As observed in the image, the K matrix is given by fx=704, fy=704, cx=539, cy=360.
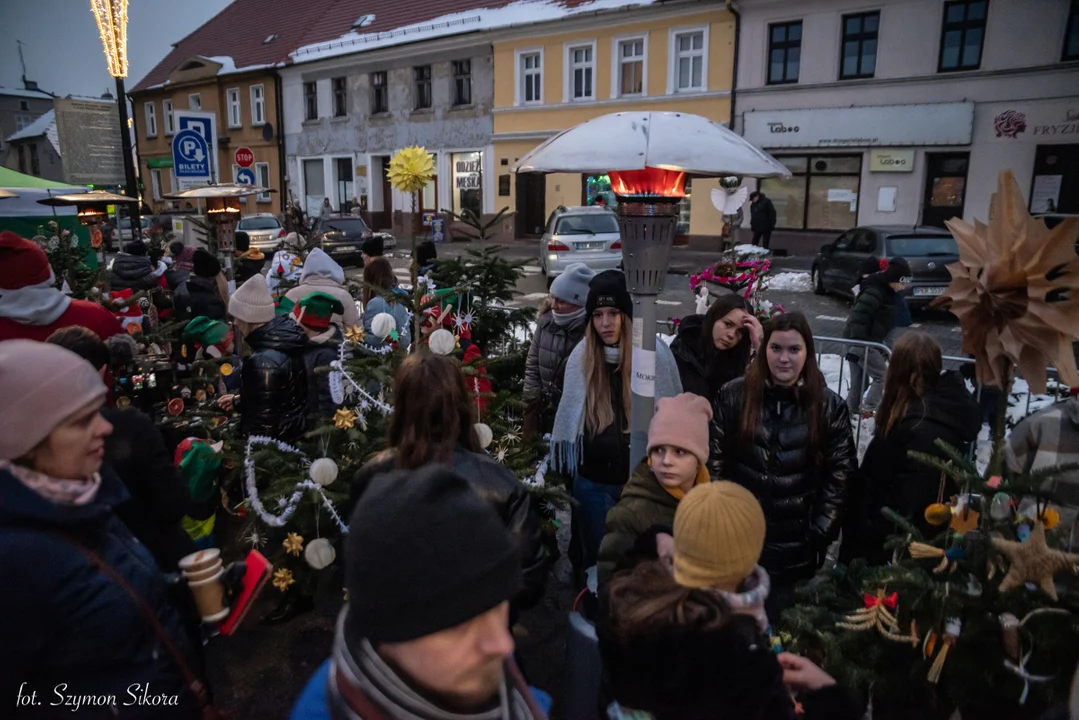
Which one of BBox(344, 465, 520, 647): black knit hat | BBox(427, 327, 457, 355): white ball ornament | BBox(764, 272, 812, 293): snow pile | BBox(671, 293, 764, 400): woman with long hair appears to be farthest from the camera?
BBox(764, 272, 812, 293): snow pile

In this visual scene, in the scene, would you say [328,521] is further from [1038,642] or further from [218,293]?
[218,293]

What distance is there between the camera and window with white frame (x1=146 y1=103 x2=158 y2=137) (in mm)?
40500

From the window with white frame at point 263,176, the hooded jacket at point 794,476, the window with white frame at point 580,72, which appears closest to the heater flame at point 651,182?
the hooded jacket at point 794,476

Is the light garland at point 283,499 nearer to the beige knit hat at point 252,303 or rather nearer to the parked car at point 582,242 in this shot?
the beige knit hat at point 252,303

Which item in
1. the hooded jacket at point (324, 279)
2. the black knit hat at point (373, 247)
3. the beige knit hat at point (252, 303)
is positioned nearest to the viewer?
the beige knit hat at point (252, 303)

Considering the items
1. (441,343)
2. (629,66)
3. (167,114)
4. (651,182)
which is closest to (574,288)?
(441,343)

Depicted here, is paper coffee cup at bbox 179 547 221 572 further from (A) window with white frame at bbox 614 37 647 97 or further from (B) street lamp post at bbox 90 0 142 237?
(A) window with white frame at bbox 614 37 647 97

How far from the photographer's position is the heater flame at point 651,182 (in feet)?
8.44

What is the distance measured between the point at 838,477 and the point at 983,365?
1005 mm

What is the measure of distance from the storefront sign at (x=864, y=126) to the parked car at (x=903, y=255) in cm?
849

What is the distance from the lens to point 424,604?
1.06 meters

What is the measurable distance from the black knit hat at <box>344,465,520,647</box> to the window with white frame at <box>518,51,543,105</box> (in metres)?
27.0

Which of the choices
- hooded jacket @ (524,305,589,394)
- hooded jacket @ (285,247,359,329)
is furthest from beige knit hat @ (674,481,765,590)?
hooded jacket @ (285,247,359,329)

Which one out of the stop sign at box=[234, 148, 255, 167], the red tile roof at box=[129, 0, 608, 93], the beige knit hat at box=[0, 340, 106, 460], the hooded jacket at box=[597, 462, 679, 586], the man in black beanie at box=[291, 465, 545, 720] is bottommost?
the hooded jacket at box=[597, 462, 679, 586]
